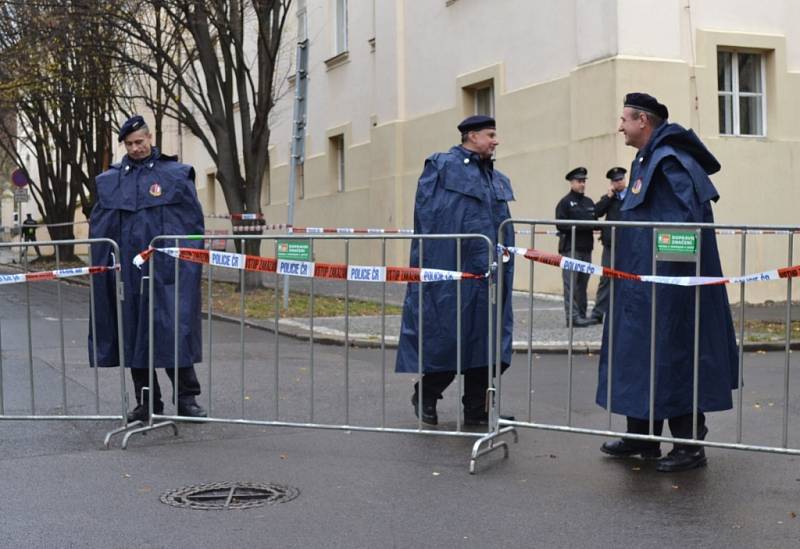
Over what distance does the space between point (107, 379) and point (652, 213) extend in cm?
509

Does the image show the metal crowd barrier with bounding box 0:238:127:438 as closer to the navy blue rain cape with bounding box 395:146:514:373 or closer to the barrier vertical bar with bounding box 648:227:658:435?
the navy blue rain cape with bounding box 395:146:514:373

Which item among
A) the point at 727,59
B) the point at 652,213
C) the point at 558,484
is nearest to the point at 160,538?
the point at 558,484

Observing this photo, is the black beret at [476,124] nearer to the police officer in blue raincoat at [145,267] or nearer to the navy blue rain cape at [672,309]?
the navy blue rain cape at [672,309]

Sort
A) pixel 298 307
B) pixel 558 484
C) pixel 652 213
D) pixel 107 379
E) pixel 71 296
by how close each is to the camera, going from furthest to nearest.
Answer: pixel 298 307, pixel 71 296, pixel 107 379, pixel 652 213, pixel 558 484

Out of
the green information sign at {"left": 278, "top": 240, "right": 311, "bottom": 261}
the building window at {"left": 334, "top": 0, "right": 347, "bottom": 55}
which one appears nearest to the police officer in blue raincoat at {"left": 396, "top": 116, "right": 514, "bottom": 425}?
the green information sign at {"left": 278, "top": 240, "right": 311, "bottom": 261}

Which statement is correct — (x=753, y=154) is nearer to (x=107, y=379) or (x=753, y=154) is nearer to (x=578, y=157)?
(x=578, y=157)

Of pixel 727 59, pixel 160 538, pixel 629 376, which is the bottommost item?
pixel 160 538

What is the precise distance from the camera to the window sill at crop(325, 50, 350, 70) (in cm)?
2634

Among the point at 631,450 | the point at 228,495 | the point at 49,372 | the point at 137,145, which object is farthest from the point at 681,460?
the point at 49,372

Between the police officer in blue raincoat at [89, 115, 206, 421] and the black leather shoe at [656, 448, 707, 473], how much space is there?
299 centimetres

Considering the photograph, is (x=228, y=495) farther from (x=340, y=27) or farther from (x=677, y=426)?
(x=340, y=27)

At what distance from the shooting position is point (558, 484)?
232 inches

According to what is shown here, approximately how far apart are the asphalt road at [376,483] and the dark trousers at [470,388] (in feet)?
0.81

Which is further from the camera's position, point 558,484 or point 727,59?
point 727,59
